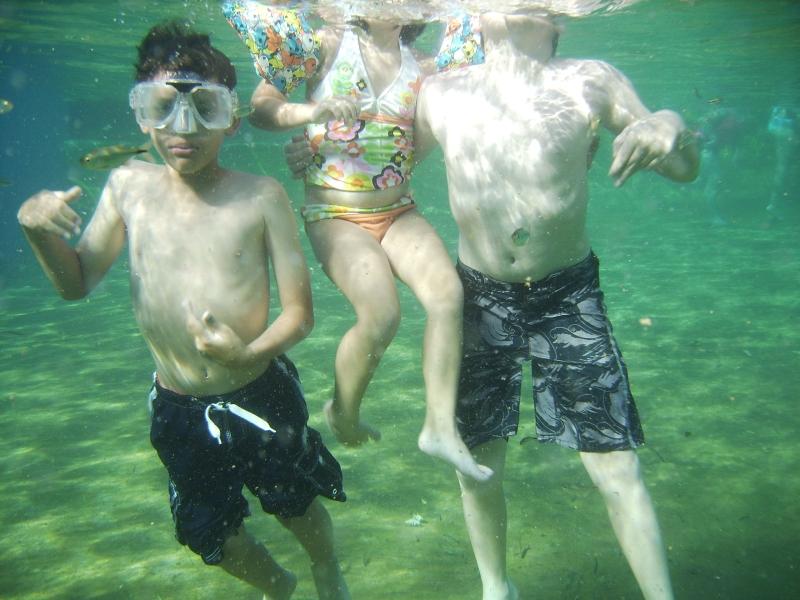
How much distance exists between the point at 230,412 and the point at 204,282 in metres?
0.84

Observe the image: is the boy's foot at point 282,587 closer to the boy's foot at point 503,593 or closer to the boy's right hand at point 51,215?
the boy's foot at point 503,593

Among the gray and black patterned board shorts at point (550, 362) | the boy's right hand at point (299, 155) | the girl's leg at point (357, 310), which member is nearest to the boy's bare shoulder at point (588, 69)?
the gray and black patterned board shorts at point (550, 362)

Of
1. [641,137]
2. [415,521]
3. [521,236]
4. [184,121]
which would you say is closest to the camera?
[641,137]

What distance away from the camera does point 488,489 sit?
4297mm

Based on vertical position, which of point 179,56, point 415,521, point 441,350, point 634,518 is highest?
point 179,56

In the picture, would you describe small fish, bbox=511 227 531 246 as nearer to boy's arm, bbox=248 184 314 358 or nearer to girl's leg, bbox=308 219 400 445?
girl's leg, bbox=308 219 400 445

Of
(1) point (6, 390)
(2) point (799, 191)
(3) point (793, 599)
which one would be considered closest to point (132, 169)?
(3) point (793, 599)

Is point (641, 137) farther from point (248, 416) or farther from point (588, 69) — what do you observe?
point (248, 416)

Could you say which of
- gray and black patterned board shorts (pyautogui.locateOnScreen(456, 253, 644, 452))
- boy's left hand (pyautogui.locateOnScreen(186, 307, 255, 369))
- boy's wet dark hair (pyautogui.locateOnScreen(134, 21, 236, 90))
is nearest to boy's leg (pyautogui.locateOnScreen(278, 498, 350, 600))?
gray and black patterned board shorts (pyautogui.locateOnScreen(456, 253, 644, 452))

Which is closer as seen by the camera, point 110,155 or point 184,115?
point 184,115

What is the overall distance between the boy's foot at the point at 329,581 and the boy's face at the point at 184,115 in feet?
9.28

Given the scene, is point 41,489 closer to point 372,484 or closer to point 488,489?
point 372,484

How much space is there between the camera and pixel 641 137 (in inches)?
129

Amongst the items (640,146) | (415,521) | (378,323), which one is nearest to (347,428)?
(378,323)
